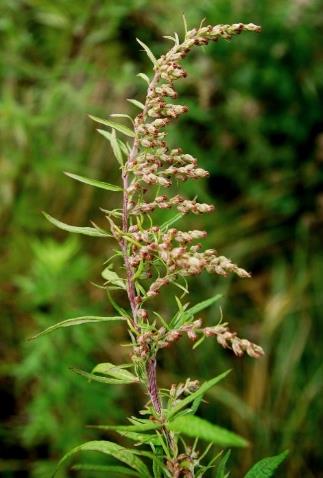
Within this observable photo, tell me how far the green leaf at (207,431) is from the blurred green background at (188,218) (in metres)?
1.51

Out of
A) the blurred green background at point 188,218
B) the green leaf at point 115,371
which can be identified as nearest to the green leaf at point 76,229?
the green leaf at point 115,371

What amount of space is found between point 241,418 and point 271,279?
923 mm

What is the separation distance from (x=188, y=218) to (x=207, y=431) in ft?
8.69

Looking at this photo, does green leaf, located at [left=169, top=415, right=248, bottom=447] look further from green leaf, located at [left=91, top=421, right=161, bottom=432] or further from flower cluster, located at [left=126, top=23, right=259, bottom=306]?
flower cluster, located at [left=126, top=23, right=259, bottom=306]

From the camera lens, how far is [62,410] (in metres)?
2.26

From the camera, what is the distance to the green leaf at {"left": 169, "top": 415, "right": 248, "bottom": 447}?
0.57 metres

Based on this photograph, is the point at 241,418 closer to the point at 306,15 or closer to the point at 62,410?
the point at 62,410

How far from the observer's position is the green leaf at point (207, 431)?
1.88 feet

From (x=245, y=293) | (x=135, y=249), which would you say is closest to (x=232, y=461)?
(x=245, y=293)

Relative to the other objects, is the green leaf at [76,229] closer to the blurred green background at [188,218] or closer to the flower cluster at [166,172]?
the flower cluster at [166,172]

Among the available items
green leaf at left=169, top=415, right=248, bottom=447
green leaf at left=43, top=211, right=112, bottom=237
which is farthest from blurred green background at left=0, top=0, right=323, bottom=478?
green leaf at left=169, top=415, right=248, bottom=447

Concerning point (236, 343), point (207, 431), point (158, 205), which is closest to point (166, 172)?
point (158, 205)

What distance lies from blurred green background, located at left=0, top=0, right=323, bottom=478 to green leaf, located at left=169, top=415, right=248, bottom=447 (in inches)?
59.3

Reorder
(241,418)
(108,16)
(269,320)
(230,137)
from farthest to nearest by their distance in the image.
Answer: (230,137), (269,320), (241,418), (108,16)
